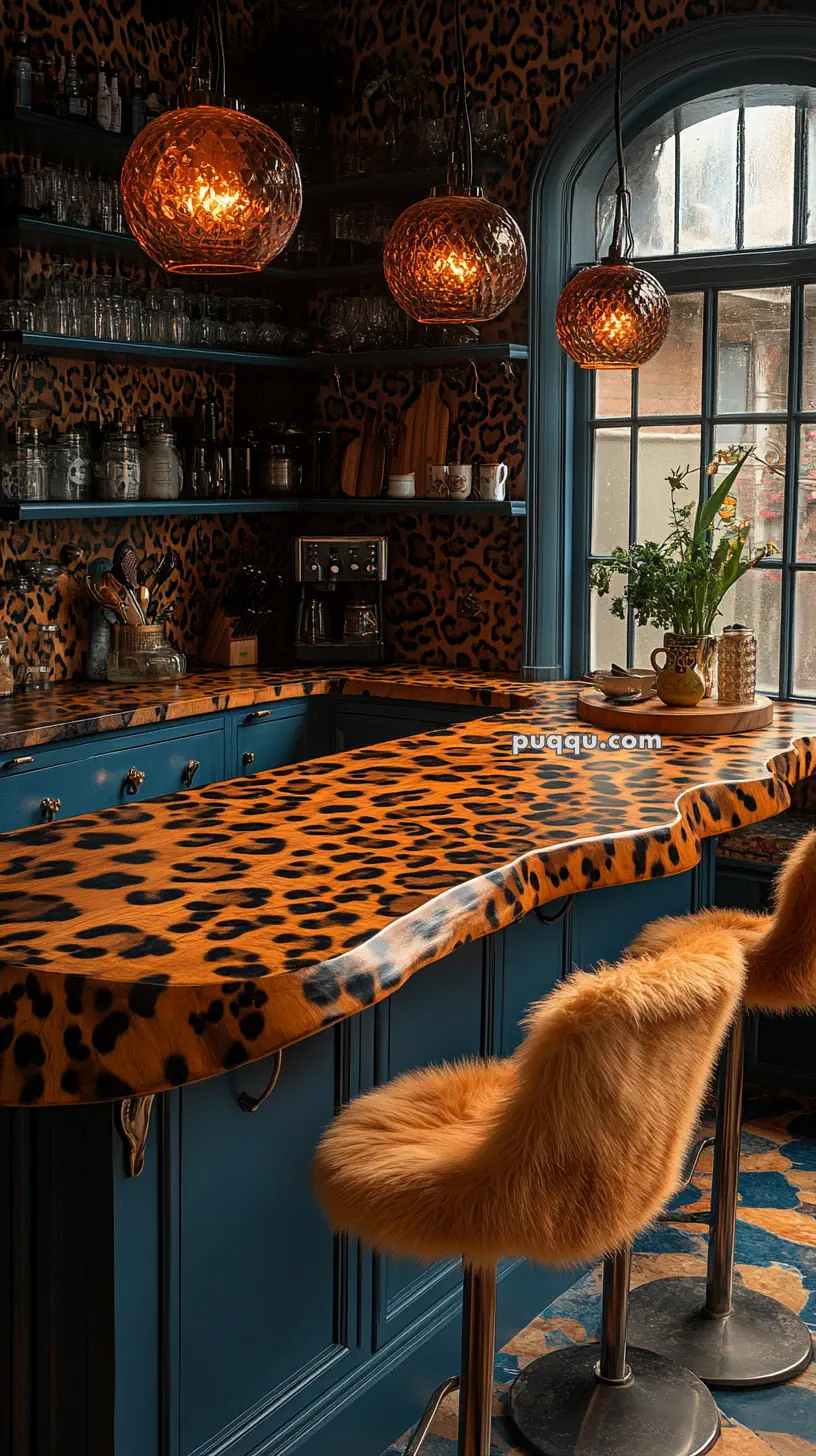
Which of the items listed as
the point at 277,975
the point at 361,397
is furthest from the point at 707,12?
the point at 277,975

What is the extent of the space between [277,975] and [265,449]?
3.85 meters

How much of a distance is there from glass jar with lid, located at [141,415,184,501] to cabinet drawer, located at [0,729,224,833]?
36.6 inches

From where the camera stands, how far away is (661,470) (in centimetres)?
502

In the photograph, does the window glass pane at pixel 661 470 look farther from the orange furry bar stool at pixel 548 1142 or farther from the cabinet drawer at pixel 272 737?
the orange furry bar stool at pixel 548 1142

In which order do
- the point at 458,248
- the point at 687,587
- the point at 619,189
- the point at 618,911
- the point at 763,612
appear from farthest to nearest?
the point at 763,612 < the point at 687,587 < the point at 618,911 < the point at 619,189 < the point at 458,248

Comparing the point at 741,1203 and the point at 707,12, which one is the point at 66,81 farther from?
the point at 741,1203

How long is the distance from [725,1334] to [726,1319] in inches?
2.1

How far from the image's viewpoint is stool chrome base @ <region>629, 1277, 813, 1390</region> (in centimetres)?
285

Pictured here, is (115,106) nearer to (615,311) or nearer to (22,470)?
(22,470)

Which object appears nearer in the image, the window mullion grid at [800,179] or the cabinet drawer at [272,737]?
the window mullion grid at [800,179]

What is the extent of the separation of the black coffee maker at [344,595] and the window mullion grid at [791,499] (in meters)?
1.44

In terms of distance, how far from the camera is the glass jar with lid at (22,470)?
173 inches

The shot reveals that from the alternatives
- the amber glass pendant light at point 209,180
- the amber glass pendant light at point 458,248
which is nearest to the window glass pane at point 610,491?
the amber glass pendant light at point 458,248

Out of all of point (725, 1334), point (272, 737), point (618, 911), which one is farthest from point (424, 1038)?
point (272, 737)
